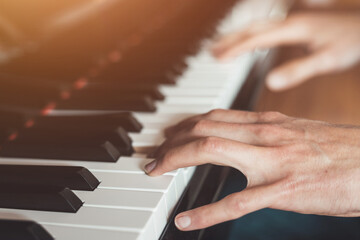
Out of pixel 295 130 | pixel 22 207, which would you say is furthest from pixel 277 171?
pixel 22 207

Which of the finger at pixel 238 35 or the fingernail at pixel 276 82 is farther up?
the finger at pixel 238 35

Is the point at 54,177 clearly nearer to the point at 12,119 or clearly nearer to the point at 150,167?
the point at 150,167

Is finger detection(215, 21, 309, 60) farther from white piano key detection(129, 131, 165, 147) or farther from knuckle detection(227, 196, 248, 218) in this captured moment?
knuckle detection(227, 196, 248, 218)

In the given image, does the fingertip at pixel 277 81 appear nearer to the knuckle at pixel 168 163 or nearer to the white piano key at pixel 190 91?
the white piano key at pixel 190 91

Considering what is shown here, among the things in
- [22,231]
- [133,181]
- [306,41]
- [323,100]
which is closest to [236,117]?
[133,181]

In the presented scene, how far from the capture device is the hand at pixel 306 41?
5.20ft

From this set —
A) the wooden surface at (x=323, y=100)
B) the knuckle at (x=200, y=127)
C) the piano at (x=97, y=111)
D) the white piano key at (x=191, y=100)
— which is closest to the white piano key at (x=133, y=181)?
the piano at (x=97, y=111)

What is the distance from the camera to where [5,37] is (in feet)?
3.25

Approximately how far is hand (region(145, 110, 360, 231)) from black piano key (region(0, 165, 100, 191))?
12cm

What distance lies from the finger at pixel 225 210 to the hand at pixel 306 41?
854 millimetres

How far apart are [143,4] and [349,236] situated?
1112 mm

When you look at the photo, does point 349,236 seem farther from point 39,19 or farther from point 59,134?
point 39,19

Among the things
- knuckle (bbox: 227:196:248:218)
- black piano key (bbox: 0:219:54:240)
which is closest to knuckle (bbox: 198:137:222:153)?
knuckle (bbox: 227:196:248:218)

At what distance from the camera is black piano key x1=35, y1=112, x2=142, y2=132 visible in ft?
3.25
